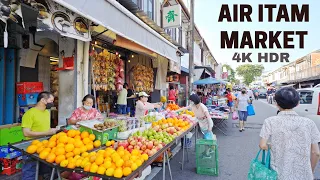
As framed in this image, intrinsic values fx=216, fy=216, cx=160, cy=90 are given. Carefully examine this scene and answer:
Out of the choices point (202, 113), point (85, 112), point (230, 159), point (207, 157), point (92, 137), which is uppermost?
point (85, 112)

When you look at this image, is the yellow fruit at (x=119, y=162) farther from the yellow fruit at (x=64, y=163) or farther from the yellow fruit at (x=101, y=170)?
the yellow fruit at (x=64, y=163)

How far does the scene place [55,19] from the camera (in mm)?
3506

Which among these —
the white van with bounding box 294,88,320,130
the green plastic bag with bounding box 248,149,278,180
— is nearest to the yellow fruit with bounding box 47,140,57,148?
the green plastic bag with bounding box 248,149,278,180

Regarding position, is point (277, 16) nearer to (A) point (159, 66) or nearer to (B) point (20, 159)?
(A) point (159, 66)

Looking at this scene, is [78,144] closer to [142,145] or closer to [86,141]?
[86,141]

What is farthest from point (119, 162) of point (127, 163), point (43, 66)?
point (43, 66)

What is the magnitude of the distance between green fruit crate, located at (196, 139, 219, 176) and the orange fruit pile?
2453 millimetres

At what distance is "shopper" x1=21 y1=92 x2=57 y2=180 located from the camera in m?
3.24

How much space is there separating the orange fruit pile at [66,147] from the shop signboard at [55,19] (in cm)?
162

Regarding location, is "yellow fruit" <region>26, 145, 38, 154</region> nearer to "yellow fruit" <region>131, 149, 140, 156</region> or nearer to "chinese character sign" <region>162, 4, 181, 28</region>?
"yellow fruit" <region>131, 149, 140, 156</region>

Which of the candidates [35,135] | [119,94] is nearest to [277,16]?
[119,94]

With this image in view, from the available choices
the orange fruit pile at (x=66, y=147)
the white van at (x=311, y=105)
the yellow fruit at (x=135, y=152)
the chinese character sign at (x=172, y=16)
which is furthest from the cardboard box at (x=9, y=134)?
the white van at (x=311, y=105)

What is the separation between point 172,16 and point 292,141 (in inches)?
357

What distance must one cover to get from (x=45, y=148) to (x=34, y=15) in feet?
6.19
